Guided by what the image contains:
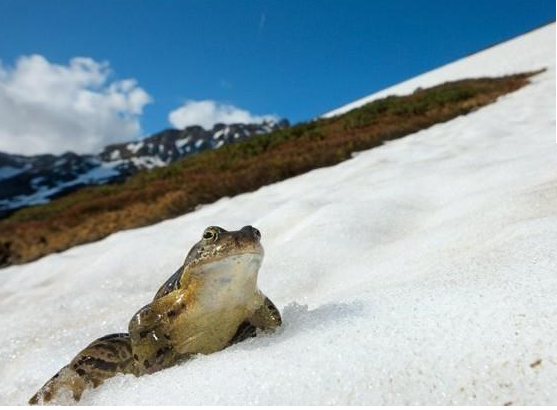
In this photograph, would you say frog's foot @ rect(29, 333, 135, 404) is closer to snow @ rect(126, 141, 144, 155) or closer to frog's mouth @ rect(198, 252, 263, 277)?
frog's mouth @ rect(198, 252, 263, 277)

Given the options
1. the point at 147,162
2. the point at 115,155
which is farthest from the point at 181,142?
the point at 115,155

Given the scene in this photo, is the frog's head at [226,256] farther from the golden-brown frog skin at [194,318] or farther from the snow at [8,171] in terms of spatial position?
the snow at [8,171]

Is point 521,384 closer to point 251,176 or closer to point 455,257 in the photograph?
point 455,257

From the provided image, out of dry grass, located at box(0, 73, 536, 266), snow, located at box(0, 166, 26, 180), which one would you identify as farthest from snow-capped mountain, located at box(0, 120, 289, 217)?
dry grass, located at box(0, 73, 536, 266)

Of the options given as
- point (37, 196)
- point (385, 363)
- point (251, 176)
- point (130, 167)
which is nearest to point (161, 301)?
point (385, 363)

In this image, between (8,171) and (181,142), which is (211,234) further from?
(181,142)
